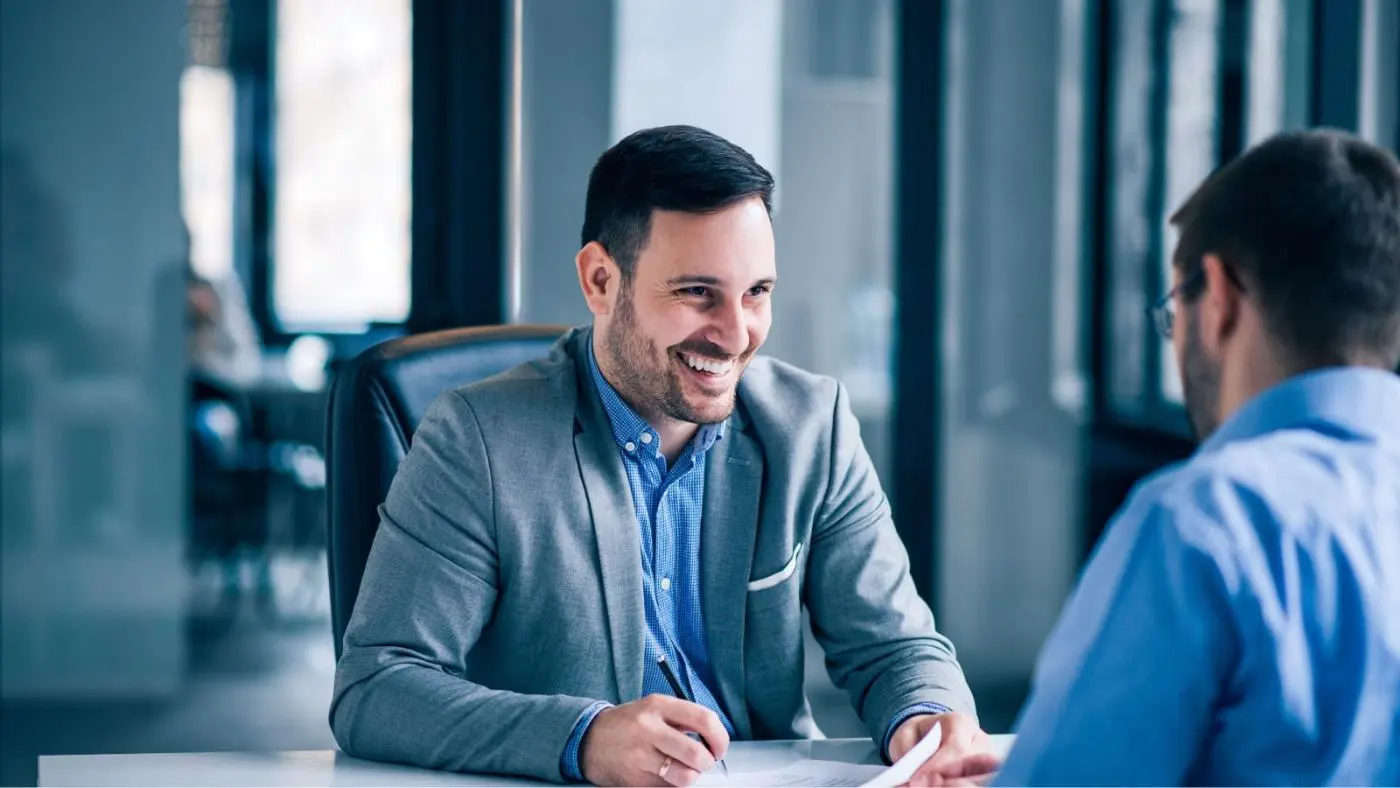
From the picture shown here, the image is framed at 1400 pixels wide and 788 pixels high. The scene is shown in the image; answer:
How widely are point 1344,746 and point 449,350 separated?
1.26m

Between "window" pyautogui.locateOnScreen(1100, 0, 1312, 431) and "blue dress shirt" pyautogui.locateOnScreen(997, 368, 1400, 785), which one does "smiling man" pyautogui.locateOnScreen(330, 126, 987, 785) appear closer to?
"blue dress shirt" pyautogui.locateOnScreen(997, 368, 1400, 785)

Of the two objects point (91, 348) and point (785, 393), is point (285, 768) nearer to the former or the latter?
point (785, 393)

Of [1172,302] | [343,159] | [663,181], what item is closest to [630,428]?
[663,181]

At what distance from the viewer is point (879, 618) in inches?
63.7

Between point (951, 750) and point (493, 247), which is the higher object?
point (493, 247)

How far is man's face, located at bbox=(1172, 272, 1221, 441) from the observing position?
960 mm

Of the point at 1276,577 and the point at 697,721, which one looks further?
the point at 697,721

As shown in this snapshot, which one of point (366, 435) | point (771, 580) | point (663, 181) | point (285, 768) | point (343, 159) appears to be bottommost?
point (285, 768)

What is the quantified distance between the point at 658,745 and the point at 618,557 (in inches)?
13.0

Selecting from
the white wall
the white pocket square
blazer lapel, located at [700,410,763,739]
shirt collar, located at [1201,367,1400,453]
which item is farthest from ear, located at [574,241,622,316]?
the white wall

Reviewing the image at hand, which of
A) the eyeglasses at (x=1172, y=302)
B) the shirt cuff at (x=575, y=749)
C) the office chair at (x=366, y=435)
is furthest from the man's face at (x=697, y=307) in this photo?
the eyeglasses at (x=1172, y=302)

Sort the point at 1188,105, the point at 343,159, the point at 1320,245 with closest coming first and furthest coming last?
1. the point at 1320,245
2. the point at 343,159
3. the point at 1188,105

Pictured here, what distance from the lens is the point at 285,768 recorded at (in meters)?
1.34

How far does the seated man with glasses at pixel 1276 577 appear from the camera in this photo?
0.78 meters
